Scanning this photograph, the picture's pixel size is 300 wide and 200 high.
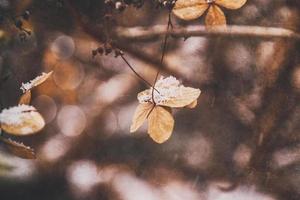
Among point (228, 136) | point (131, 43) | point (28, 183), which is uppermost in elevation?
point (131, 43)

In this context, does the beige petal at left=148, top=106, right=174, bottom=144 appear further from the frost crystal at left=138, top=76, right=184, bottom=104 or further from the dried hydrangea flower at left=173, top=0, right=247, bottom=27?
the dried hydrangea flower at left=173, top=0, right=247, bottom=27

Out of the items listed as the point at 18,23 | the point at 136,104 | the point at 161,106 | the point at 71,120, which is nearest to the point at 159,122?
the point at 161,106

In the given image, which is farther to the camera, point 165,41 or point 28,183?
point 165,41

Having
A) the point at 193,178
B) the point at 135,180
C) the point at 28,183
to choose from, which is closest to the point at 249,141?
the point at 193,178

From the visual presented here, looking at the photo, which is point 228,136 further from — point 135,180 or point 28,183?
point 28,183

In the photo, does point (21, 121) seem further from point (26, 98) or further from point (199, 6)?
point (199, 6)

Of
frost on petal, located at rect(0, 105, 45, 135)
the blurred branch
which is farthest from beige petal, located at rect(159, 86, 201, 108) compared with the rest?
frost on petal, located at rect(0, 105, 45, 135)
